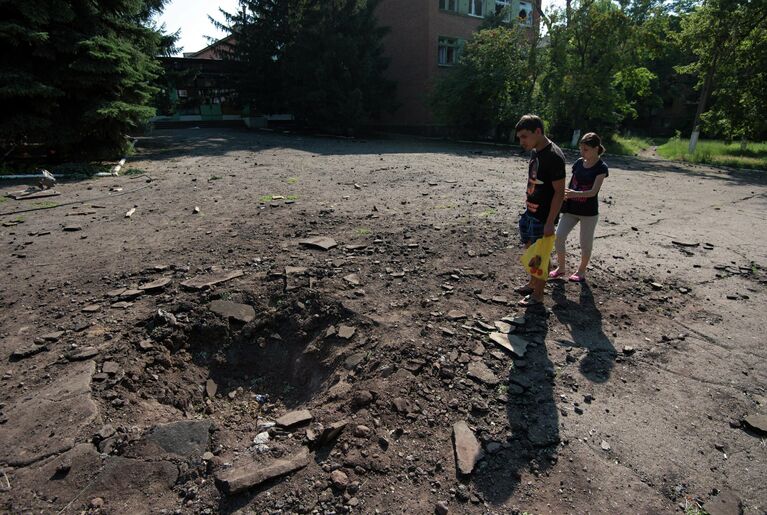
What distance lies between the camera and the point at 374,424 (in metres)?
2.86

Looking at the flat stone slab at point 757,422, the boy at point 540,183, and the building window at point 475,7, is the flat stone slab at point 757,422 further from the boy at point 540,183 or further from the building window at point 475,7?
the building window at point 475,7

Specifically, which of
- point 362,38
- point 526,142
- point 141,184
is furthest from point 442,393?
point 362,38

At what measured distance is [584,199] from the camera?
184 inches

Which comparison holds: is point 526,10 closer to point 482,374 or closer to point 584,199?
point 584,199

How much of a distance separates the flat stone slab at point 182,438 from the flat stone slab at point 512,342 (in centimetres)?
236

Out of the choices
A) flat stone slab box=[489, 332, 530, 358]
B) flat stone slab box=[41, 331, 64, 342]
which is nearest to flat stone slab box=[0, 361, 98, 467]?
flat stone slab box=[41, 331, 64, 342]

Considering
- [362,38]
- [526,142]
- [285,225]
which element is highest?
[362,38]

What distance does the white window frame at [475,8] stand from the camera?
27.5m

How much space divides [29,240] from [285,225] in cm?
361

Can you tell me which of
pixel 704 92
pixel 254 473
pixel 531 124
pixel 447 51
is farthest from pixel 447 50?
pixel 254 473

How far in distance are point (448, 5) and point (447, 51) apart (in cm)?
259

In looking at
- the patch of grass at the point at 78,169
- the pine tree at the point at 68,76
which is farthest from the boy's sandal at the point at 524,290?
the pine tree at the point at 68,76

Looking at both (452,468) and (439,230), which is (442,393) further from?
(439,230)

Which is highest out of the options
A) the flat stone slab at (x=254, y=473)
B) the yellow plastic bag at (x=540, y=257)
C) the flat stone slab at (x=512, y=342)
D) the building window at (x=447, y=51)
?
the building window at (x=447, y=51)
